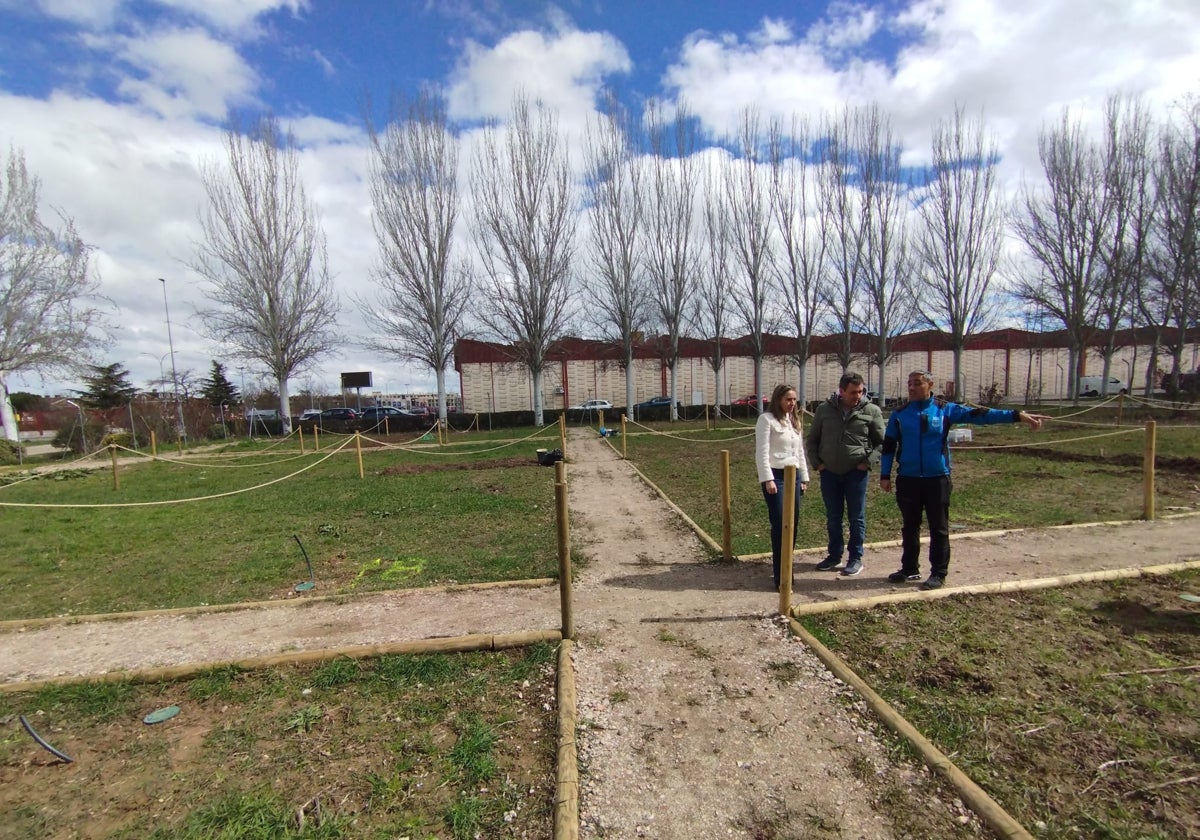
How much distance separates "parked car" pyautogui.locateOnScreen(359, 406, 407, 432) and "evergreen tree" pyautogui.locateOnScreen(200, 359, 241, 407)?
11576 millimetres

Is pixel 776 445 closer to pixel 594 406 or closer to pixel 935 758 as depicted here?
pixel 935 758

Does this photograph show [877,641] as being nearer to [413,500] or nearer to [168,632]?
[168,632]

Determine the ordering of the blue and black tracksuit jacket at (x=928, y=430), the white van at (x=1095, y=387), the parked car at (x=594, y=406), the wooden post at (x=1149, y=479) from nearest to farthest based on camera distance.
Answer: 1. the blue and black tracksuit jacket at (x=928, y=430)
2. the wooden post at (x=1149, y=479)
3. the parked car at (x=594, y=406)
4. the white van at (x=1095, y=387)

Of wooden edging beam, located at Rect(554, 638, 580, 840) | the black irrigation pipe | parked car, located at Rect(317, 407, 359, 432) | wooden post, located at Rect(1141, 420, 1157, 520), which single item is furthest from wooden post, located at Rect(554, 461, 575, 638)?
parked car, located at Rect(317, 407, 359, 432)

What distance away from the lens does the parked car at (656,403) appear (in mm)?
36203

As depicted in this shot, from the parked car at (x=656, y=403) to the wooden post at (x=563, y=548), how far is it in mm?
31981

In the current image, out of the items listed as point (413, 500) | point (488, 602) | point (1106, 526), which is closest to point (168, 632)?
point (488, 602)

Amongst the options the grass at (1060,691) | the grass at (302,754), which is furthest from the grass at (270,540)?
the grass at (1060,691)

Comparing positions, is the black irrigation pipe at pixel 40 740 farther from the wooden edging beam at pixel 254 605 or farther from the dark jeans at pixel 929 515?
the dark jeans at pixel 929 515

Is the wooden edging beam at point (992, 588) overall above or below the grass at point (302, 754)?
above

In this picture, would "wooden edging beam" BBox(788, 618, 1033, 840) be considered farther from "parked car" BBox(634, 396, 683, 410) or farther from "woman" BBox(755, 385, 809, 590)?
"parked car" BBox(634, 396, 683, 410)

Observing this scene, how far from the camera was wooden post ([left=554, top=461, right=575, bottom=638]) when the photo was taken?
3.48 metres

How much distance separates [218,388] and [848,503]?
5127cm

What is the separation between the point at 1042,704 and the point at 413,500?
28.9 feet
